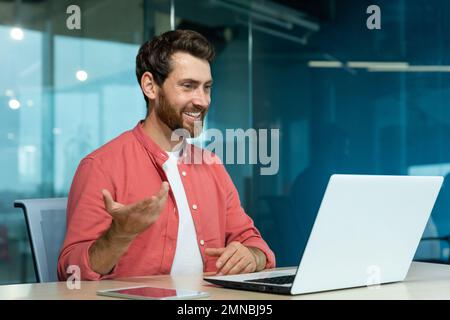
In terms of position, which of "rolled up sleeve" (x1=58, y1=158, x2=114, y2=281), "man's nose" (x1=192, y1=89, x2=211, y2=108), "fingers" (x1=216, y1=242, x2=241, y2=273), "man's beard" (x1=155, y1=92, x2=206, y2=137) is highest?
"man's nose" (x1=192, y1=89, x2=211, y2=108)

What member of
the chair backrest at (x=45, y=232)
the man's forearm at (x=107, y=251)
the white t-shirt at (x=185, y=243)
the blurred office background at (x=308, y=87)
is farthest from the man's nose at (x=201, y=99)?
the blurred office background at (x=308, y=87)

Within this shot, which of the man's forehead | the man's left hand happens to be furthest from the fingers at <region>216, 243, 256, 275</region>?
the man's forehead

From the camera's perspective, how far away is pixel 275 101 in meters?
5.36

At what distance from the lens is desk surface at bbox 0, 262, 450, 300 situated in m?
1.69

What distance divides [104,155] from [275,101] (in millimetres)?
3015

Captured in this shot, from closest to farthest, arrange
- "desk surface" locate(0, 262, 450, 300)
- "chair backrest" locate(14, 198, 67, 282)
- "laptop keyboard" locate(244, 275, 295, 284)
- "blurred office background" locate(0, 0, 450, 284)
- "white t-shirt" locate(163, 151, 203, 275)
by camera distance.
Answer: "desk surface" locate(0, 262, 450, 300)
"laptop keyboard" locate(244, 275, 295, 284)
"chair backrest" locate(14, 198, 67, 282)
"white t-shirt" locate(163, 151, 203, 275)
"blurred office background" locate(0, 0, 450, 284)

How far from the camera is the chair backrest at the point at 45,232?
2.31m

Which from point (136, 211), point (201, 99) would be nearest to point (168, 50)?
point (201, 99)

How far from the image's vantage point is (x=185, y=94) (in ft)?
8.82

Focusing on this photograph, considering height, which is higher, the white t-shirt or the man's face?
the man's face

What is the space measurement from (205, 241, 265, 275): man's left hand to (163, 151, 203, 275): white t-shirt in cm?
22

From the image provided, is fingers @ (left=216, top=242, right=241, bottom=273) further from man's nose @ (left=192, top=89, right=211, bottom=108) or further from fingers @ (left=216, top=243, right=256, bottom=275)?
man's nose @ (left=192, top=89, right=211, bottom=108)

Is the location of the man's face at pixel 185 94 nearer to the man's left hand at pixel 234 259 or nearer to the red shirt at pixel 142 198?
the red shirt at pixel 142 198
